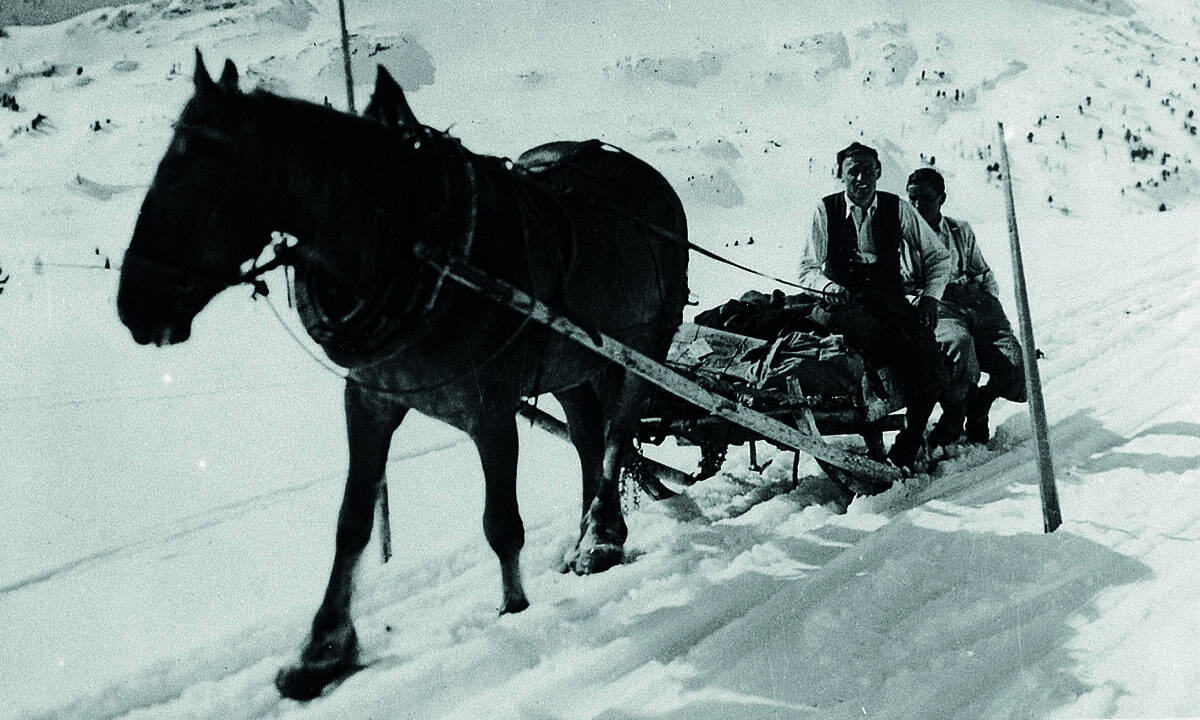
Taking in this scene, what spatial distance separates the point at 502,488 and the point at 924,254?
3.22m

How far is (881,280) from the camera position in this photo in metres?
5.16

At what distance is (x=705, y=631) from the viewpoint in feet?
10.6

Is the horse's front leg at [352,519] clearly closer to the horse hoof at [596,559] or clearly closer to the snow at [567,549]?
the snow at [567,549]

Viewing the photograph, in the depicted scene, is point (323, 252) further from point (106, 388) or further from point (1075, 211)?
point (1075, 211)

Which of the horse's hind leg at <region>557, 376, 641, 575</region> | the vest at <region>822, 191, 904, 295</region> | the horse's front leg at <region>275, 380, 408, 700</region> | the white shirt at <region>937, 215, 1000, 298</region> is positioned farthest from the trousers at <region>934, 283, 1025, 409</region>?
the horse's front leg at <region>275, 380, 408, 700</region>

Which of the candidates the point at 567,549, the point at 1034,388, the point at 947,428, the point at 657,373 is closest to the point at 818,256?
the point at 947,428

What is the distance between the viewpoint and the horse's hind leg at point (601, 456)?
394 centimetres

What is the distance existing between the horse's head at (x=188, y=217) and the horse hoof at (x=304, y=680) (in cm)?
116

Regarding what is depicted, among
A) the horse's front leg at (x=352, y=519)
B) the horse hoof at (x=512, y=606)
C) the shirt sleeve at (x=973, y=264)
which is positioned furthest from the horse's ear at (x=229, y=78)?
the shirt sleeve at (x=973, y=264)

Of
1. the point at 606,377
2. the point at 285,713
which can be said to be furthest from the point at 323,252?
the point at 606,377

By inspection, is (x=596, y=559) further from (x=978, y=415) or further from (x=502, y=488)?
(x=978, y=415)

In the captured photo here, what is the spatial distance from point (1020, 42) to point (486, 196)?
65983mm

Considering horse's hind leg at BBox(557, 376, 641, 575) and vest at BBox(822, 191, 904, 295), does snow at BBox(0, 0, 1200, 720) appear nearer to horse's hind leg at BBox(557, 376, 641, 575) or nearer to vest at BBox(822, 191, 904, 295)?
horse's hind leg at BBox(557, 376, 641, 575)

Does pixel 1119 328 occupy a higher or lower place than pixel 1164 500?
lower
